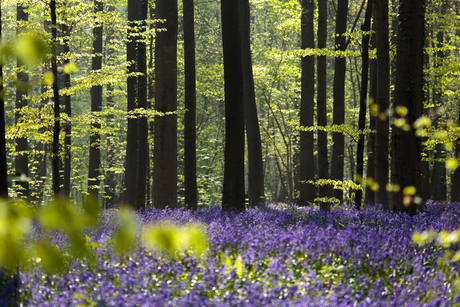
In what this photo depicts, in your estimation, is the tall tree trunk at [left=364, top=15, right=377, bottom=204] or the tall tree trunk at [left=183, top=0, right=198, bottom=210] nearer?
the tall tree trunk at [left=183, top=0, right=198, bottom=210]

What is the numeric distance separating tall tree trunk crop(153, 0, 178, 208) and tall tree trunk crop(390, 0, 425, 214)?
17.4ft

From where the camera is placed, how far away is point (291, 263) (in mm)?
3789

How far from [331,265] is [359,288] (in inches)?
18.9

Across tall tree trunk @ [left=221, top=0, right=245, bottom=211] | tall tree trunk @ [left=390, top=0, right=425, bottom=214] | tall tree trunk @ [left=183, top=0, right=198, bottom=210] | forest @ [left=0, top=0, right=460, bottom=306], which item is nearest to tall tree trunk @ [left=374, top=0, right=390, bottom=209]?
forest @ [left=0, top=0, right=460, bottom=306]

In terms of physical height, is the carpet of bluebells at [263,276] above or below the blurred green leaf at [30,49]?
below

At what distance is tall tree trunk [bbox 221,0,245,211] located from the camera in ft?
27.1

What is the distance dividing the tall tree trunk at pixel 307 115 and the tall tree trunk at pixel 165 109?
18.5ft

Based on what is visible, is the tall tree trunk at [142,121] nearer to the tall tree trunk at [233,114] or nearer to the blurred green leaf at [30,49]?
the tall tree trunk at [233,114]

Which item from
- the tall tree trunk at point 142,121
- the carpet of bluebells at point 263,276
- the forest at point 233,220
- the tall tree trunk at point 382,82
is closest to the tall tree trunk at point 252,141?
the forest at point 233,220

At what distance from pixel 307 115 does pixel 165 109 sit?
6.44 meters

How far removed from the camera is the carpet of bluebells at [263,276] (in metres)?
2.98

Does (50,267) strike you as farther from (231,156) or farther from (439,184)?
(439,184)

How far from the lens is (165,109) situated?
34.1 feet

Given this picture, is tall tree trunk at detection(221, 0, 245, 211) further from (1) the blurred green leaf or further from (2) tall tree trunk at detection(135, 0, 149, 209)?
(1) the blurred green leaf
